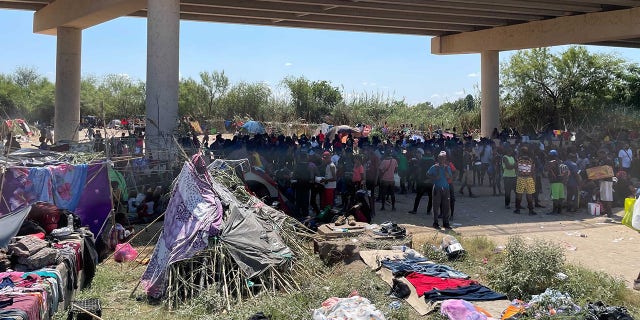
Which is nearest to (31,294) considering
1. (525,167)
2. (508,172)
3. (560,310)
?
(560,310)

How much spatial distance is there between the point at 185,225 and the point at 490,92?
2286 centimetres

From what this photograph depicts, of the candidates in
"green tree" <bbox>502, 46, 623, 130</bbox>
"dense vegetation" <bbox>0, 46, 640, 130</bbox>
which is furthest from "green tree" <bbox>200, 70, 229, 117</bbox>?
"green tree" <bbox>502, 46, 623, 130</bbox>

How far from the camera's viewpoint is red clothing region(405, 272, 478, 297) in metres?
8.55

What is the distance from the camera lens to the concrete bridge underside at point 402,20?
2205 centimetres

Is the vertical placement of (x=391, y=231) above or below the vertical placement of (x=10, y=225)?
below

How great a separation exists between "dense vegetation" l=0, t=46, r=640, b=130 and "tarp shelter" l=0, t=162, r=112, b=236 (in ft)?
37.3

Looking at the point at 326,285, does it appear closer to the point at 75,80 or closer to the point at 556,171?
the point at 556,171

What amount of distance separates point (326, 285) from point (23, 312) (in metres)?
4.30

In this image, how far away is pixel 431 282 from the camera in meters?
8.77

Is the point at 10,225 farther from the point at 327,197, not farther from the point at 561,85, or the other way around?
the point at 561,85

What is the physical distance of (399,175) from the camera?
18.1 m

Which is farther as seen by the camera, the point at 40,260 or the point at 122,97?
the point at 122,97

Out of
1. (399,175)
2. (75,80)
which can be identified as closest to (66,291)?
(399,175)

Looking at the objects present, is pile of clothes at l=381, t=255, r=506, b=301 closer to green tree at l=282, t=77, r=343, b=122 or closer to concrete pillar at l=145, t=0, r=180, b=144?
concrete pillar at l=145, t=0, r=180, b=144
